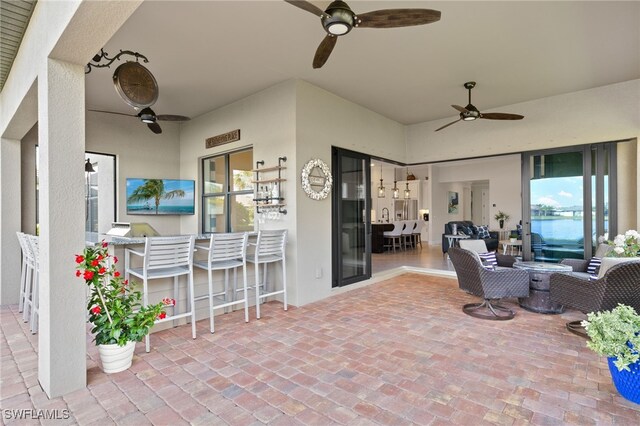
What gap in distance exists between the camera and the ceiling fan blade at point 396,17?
220cm

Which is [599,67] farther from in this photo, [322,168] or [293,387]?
[293,387]

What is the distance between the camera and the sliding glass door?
16.4ft

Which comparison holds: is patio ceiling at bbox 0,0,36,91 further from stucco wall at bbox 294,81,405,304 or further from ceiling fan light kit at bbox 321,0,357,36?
stucco wall at bbox 294,81,405,304

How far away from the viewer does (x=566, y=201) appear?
532cm

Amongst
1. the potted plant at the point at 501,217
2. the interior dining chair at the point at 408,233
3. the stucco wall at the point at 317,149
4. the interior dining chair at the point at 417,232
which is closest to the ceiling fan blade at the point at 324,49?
the stucco wall at the point at 317,149

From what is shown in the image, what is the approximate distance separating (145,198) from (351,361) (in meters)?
5.15

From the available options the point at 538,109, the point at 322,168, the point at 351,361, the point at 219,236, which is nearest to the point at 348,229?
the point at 322,168

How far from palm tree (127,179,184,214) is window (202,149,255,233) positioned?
0.62m

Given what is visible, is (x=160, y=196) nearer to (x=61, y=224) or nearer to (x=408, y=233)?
(x=61, y=224)

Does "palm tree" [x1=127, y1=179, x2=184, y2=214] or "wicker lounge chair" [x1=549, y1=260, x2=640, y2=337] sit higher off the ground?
"palm tree" [x1=127, y1=179, x2=184, y2=214]

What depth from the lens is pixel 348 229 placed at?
217 inches

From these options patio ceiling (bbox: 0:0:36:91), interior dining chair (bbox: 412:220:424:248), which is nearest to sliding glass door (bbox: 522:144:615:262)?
interior dining chair (bbox: 412:220:424:248)

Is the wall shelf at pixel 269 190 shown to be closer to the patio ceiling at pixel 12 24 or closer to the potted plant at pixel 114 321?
the potted plant at pixel 114 321

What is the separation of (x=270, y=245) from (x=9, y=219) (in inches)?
150
